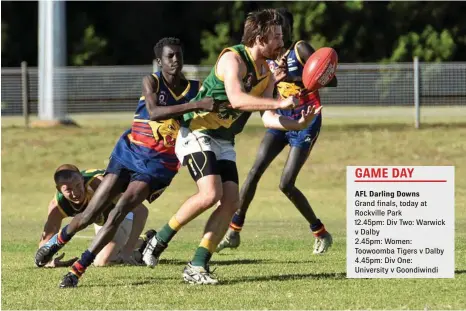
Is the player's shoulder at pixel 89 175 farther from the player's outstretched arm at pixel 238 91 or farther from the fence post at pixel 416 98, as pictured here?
the fence post at pixel 416 98

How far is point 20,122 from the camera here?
1160 inches

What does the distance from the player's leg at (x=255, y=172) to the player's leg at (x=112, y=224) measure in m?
3.03

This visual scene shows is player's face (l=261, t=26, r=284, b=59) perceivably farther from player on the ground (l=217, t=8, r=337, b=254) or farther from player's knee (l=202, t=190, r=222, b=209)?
player on the ground (l=217, t=8, r=337, b=254)

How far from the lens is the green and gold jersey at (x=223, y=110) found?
9.30m

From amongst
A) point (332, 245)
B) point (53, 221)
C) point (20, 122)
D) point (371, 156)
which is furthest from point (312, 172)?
point (53, 221)

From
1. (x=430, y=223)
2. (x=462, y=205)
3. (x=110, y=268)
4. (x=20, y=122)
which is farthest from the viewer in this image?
(x=20, y=122)

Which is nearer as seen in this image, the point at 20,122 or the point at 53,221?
the point at 53,221

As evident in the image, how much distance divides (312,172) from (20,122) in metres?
8.88

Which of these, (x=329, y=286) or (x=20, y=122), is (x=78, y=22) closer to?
(x=20, y=122)

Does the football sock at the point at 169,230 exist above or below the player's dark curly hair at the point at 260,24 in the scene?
below

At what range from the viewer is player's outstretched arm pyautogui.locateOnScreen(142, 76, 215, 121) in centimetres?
905

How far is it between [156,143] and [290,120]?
1131 mm

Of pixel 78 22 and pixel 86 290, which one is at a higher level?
pixel 86 290

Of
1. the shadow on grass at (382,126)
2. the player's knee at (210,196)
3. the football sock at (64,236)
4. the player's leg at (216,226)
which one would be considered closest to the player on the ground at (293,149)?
the football sock at (64,236)
